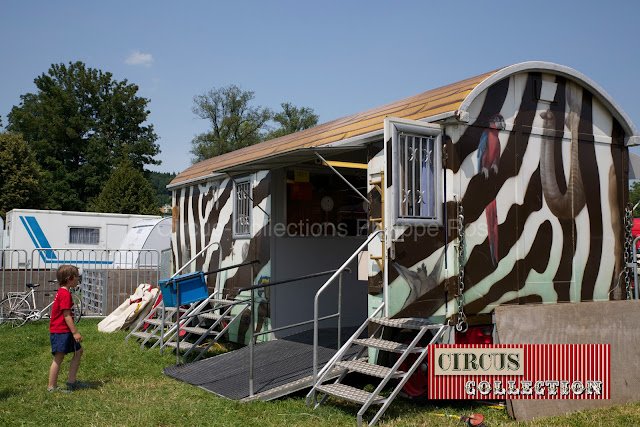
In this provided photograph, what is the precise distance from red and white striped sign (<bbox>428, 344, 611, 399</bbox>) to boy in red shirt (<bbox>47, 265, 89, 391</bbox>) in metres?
3.99

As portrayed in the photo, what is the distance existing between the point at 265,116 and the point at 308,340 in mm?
38237

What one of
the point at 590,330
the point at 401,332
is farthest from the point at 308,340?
the point at 590,330

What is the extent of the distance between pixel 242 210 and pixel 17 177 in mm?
26100

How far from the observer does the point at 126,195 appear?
1293 inches

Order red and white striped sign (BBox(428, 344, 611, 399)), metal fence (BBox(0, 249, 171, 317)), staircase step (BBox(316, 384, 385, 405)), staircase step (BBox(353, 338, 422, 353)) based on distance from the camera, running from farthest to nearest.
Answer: metal fence (BBox(0, 249, 171, 317)) < red and white striped sign (BBox(428, 344, 611, 399)) < staircase step (BBox(353, 338, 422, 353)) < staircase step (BBox(316, 384, 385, 405))

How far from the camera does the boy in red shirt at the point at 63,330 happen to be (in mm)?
6945

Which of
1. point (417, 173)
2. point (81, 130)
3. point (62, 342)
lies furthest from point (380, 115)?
point (81, 130)

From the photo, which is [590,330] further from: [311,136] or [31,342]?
[31,342]

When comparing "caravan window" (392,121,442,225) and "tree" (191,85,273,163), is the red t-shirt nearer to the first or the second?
"caravan window" (392,121,442,225)

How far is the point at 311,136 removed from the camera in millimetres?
9062

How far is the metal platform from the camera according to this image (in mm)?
6523

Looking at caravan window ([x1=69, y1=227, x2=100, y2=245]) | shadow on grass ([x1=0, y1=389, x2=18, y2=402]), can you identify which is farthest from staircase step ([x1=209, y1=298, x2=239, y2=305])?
caravan window ([x1=69, y1=227, x2=100, y2=245])

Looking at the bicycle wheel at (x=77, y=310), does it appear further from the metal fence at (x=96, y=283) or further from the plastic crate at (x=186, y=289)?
the plastic crate at (x=186, y=289)

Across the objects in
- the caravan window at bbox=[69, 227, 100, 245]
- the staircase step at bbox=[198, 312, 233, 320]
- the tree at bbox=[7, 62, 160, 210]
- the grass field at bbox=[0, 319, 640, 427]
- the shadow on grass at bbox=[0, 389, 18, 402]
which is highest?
the tree at bbox=[7, 62, 160, 210]
